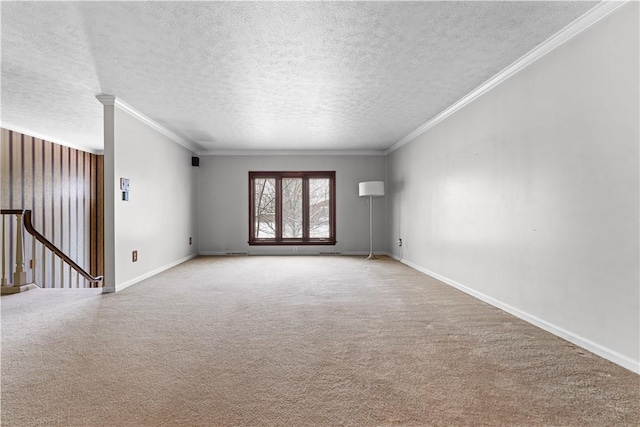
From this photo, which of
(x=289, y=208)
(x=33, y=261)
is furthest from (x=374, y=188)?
(x=33, y=261)

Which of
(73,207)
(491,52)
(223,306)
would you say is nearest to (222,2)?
(491,52)

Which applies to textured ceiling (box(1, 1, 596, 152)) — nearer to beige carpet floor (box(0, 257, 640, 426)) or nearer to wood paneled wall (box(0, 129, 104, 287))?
wood paneled wall (box(0, 129, 104, 287))

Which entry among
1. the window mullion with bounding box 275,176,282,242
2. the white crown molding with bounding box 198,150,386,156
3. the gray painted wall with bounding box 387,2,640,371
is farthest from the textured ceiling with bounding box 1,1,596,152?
the window mullion with bounding box 275,176,282,242

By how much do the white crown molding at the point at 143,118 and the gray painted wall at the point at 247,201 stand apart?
924mm

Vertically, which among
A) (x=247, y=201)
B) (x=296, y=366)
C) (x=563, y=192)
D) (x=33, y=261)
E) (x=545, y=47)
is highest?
(x=545, y=47)

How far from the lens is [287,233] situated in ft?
23.2

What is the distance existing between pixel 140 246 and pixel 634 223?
496 centimetres

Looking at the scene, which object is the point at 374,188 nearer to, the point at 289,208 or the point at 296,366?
the point at 289,208

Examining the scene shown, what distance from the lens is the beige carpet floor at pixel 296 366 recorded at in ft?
4.80

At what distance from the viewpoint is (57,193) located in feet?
18.9

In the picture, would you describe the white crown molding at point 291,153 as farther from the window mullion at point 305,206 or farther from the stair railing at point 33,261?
the stair railing at point 33,261

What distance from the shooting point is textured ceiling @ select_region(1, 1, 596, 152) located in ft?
6.89

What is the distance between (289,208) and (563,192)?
530 cm

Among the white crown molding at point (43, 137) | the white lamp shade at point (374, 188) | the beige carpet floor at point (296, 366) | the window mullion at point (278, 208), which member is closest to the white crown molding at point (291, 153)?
the window mullion at point (278, 208)
